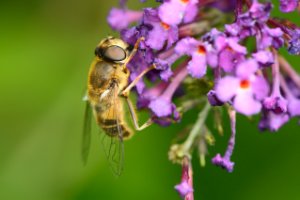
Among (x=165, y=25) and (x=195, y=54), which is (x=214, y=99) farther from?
(x=165, y=25)

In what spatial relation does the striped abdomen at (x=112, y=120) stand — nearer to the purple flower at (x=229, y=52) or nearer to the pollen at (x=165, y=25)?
the pollen at (x=165, y=25)

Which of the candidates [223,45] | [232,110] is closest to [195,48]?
[223,45]

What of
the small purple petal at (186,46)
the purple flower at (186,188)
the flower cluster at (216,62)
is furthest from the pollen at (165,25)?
the purple flower at (186,188)

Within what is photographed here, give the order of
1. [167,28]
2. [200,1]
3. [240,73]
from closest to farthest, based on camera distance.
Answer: [240,73]
[167,28]
[200,1]

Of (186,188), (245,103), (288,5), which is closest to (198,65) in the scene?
(245,103)

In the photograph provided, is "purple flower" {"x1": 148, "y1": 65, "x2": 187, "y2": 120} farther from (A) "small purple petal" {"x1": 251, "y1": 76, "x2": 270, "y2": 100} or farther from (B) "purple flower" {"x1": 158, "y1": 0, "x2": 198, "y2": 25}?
(A) "small purple petal" {"x1": 251, "y1": 76, "x2": 270, "y2": 100}

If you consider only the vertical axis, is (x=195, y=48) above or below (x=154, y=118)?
above

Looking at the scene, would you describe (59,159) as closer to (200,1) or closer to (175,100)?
(175,100)

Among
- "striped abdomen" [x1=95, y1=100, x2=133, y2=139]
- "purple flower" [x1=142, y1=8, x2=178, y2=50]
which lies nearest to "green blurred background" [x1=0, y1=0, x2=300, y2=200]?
"striped abdomen" [x1=95, y1=100, x2=133, y2=139]
